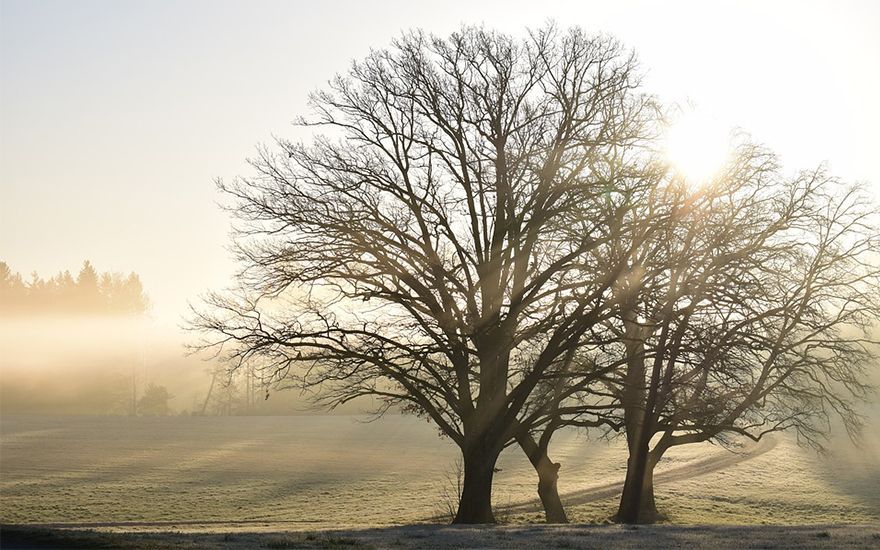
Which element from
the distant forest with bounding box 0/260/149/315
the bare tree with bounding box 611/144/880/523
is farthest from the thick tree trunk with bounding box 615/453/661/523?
the distant forest with bounding box 0/260/149/315

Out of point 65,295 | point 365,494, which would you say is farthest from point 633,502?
point 65,295

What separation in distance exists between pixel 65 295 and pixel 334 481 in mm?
85801

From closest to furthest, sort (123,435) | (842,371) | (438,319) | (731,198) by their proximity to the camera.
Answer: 1. (438,319)
2. (731,198)
3. (842,371)
4. (123,435)

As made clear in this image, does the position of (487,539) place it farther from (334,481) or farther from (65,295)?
(65,295)

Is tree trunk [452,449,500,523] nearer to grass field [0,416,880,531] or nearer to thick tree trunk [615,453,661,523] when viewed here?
grass field [0,416,880,531]

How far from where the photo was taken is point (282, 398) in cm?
10838

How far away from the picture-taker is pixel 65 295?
380ft

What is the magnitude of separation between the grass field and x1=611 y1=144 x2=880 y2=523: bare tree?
14.7 feet

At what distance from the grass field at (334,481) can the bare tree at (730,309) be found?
4482mm

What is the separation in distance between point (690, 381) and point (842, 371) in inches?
327

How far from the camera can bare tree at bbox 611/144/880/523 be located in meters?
18.1

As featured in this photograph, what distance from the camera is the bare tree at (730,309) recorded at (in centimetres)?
1814

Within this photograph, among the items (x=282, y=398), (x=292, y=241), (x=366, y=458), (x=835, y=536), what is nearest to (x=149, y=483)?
(x=366, y=458)

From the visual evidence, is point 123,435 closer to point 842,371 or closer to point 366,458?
point 366,458
